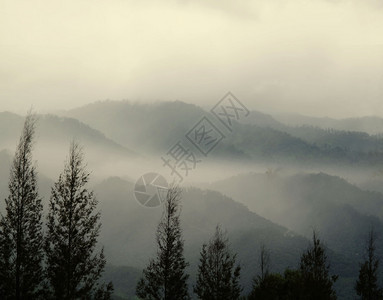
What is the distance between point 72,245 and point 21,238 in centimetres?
305

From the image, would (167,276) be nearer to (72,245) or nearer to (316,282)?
(72,245)

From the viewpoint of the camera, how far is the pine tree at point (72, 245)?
91.1ft

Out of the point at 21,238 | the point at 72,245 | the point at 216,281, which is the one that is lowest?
the point at 216,281

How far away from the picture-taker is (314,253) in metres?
44.6

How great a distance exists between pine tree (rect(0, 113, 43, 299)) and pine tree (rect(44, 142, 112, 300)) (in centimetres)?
82

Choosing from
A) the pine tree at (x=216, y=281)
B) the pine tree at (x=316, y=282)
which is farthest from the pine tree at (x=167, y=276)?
the pine tree at (x=316, y=282)

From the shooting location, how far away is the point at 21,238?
28141mm

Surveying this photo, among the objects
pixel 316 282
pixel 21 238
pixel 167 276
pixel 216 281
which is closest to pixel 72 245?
pixel 21 238

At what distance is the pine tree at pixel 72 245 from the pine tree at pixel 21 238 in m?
0.82

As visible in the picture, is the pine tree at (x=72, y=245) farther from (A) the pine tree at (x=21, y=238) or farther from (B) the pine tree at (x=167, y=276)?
(B) the pine tree at (x=167, y=276)

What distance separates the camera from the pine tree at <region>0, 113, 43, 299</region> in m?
27.5

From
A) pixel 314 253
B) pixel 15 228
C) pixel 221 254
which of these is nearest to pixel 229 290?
pixel 221 254

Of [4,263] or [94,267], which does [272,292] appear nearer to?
[94,267]

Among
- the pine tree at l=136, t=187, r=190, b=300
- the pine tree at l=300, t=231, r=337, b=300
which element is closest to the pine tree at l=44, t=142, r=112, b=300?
the pine tree at l=136, t=187, r=190, b=300
